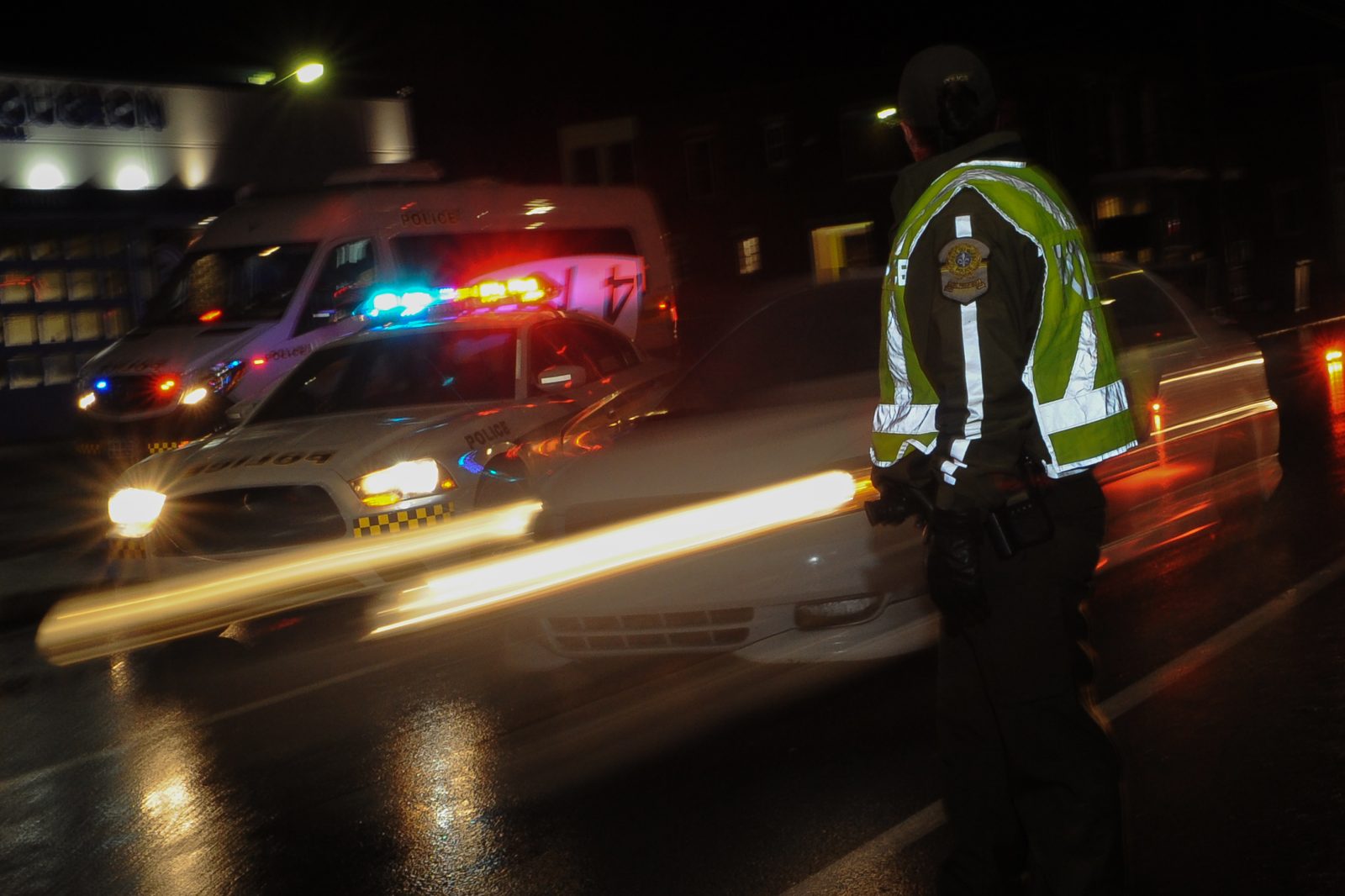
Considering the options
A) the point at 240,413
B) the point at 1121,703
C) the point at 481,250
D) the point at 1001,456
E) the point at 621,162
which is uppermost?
the point at 621,162

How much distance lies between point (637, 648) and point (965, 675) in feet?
8.47

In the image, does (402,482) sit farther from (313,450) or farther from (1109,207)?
(1109,207)

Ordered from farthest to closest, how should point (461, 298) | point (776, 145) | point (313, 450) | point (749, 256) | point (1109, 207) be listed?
point (1109, 207), point (749, 256), point (776, 145), point (461, 298), point (313, 450)

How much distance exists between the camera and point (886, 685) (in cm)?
573

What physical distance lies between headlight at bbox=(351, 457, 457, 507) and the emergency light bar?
9.47ft

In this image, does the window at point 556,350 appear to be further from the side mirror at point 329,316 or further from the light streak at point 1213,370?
the side mirror at point 329,316

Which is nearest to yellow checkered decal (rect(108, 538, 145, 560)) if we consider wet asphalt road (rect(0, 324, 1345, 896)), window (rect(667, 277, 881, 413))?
wet asphalt road (rect(0, 324, 1345, 896))

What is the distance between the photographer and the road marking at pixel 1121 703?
3.94 m

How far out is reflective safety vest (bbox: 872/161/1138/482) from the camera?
313 centimetres

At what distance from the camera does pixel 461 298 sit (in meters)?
11.4

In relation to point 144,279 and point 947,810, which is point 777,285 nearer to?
point 947,810

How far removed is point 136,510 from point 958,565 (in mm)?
5442

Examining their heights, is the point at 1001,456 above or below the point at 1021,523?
above

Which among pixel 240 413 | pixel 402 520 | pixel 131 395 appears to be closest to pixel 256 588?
pixel 402 520
